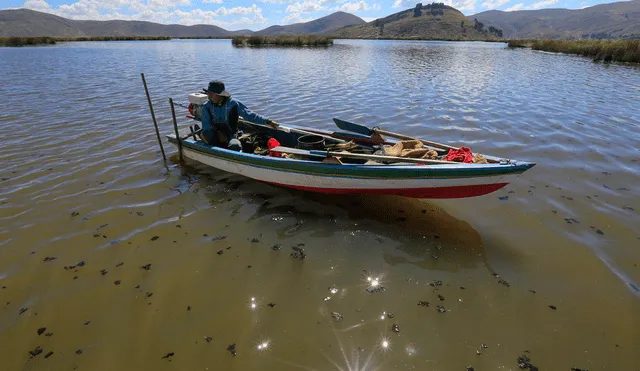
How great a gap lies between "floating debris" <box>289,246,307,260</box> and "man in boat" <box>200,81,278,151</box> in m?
3.48

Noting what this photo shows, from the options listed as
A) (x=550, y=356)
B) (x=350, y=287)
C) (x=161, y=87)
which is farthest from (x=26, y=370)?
(x=161, y=87)

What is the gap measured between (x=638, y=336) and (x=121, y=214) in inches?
344

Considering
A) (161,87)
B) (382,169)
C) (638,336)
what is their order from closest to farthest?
(638,336) → (382,169) → (161,87)

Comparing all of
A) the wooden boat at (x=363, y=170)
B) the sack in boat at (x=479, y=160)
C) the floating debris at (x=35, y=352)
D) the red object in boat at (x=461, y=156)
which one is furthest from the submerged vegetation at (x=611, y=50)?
the floating debris at (x=35, y=352)

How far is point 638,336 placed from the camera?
3.91m

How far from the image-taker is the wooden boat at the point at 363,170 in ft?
17.5

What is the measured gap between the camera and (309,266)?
17.0 feet

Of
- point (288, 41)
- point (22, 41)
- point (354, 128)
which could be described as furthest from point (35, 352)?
point (22, 41)

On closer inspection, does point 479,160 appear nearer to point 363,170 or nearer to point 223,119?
point 363,170

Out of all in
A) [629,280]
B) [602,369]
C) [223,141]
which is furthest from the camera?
[223,141]

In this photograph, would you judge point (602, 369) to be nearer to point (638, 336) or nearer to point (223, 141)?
point (638, 336)

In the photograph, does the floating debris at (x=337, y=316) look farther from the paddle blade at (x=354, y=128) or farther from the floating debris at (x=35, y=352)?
the paddle blade at (x=354, y=128)

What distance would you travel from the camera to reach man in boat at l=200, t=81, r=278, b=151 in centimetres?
784

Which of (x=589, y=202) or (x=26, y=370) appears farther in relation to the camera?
(x=589, y=202)
